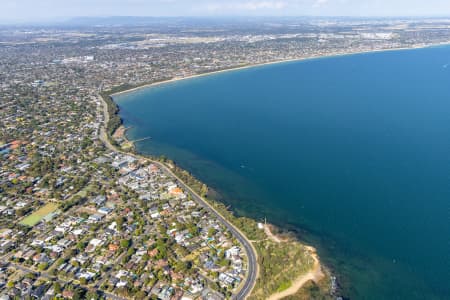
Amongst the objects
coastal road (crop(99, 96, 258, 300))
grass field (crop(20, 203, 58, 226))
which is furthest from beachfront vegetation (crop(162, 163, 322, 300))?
grass field (crop(20, 203, 58, 226))

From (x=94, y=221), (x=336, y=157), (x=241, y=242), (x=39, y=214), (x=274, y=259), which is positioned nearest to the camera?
(x=274, y=259)

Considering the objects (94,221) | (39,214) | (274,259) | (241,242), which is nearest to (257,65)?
(94,221)

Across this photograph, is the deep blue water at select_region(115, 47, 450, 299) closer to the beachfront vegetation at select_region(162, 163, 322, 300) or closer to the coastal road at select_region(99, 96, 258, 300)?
the beachfront vegetation at select_region(162, 163, 322, 300)

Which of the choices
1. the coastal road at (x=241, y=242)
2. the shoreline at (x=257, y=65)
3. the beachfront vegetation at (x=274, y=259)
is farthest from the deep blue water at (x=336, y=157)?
the shoreline at (x=257, y=65)

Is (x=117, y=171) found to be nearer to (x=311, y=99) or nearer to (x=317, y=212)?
(x=317, y=212)

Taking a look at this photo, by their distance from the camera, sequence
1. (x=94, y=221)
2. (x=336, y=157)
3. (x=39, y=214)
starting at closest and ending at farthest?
(x=94, y=221) < (x=39, y=214) < (x=336, y=157)

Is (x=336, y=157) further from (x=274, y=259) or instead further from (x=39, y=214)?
(x=39, y=214)
